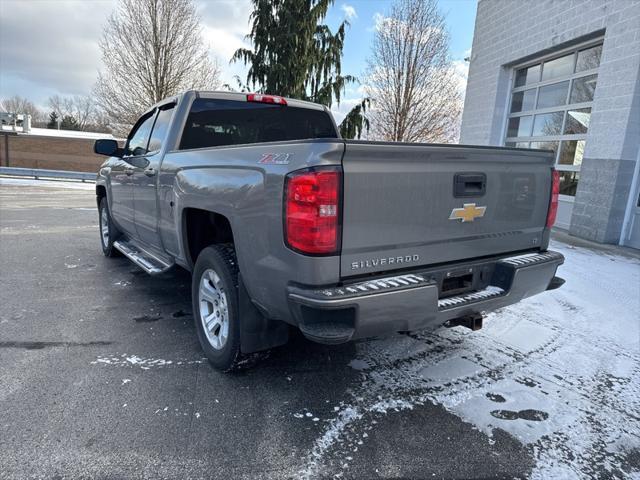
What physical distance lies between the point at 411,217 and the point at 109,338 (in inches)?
105

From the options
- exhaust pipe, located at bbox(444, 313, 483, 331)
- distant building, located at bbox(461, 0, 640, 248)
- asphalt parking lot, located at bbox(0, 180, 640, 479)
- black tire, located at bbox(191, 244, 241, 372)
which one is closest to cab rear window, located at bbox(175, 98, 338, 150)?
black tire, located at bbox(191, 244, 241, 372)

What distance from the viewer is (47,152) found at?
3212cm

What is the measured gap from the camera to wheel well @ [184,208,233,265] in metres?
3.29

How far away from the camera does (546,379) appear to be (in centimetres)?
302

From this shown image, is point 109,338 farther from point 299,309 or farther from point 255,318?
point 299,309

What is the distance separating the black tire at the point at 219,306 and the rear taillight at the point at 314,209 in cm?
80

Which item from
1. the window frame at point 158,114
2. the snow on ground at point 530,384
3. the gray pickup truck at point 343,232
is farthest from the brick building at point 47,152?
the snow on ground at point 530,384

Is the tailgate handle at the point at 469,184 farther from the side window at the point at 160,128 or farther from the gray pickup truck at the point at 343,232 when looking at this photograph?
the side window at the point at 160,128

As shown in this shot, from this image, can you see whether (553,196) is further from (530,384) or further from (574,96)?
(574,96)

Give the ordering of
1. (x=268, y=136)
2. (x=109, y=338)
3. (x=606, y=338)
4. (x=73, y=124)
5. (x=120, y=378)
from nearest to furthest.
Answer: (x=120, y=378), (x=109, y=338), (x=606, y=338), (x=268, y=136), (x=73, y=124)

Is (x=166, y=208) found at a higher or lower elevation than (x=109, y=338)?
higher

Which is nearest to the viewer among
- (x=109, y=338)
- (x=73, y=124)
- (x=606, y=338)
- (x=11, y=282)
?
(x=109, y=338)

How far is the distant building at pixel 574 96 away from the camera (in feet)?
25.2

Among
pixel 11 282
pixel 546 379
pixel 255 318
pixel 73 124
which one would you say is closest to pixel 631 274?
pixel 546 379
